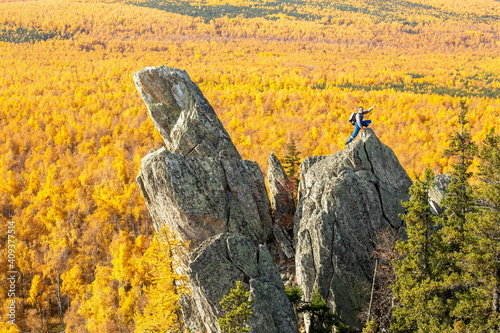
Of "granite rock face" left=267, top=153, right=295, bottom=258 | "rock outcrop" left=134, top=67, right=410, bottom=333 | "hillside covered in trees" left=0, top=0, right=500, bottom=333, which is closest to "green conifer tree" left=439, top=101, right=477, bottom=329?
"rock outcrop" left=134, top=67, right=410, bottom=333

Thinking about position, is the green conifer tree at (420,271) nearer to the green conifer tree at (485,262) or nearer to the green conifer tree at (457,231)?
the green conifer tree at (457,231)

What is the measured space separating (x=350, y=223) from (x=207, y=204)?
362 inches

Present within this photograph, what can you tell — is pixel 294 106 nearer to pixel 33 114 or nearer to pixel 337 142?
pixel 337 142

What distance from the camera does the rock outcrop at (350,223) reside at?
83.8ft

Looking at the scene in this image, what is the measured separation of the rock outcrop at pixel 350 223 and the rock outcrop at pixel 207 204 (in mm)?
3599

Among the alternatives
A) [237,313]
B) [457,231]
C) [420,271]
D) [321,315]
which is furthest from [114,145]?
[457,231]

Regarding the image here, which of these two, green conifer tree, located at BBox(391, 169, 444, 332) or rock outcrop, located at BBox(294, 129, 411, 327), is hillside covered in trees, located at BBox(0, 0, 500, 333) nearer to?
Result: rock outcrop, located at BBox(294, 129, 411, 327)

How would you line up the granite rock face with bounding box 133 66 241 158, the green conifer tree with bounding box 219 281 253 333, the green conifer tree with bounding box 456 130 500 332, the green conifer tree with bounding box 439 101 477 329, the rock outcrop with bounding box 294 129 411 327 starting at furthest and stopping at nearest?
the granite rock face with bounding box 133 66 241 158 < the rock outcrop with bounding box 294 129 411 327 < the green conifer tree with bounding box 439 101 477 329 < the green conifer tree with bounding box 219 281 253 333 < the green conifer tree with bounding box 456 130 500 332

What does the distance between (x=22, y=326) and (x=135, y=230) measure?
1023 inches

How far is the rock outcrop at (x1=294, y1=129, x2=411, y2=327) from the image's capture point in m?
25.5

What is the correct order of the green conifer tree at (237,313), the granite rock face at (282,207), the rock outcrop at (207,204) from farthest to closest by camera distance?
1. the granite rock face at (282,207)
2. the rock outcrop at (207,204)
3. the green conifer tree at (237,313)

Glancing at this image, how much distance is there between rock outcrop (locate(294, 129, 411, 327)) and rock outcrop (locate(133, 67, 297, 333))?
360cm

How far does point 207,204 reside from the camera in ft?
88.0

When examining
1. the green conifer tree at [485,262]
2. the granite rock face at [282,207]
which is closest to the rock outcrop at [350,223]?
the granite rock face at [282,207]
